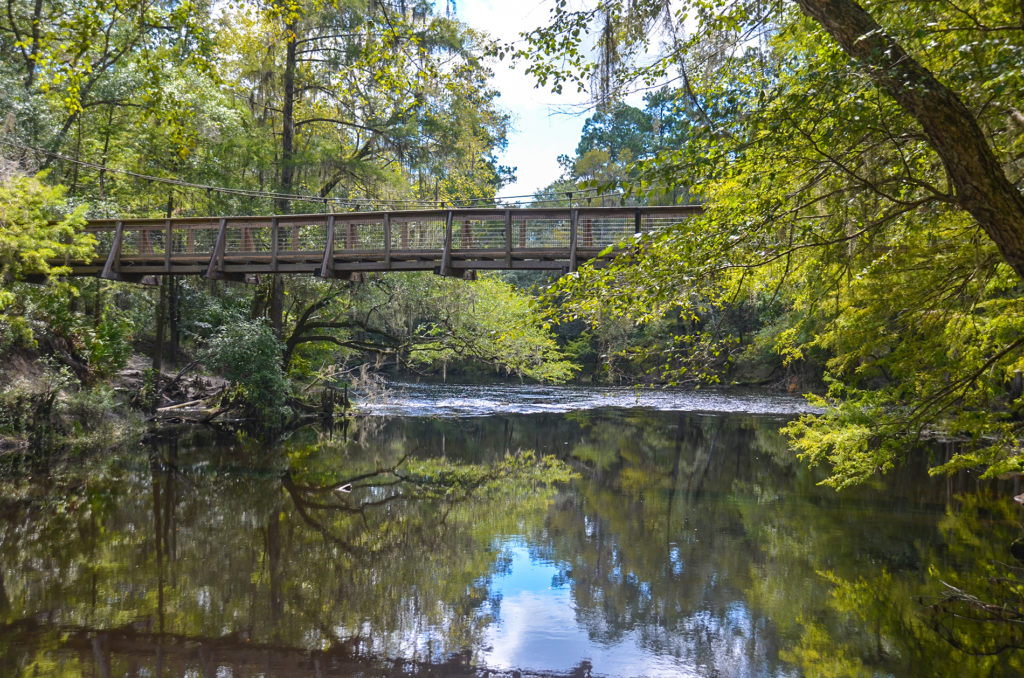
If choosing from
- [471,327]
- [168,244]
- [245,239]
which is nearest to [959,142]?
[245,239]

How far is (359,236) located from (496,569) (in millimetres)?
9434

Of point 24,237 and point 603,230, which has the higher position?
point 603,230

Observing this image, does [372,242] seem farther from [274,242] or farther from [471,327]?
[471,327]

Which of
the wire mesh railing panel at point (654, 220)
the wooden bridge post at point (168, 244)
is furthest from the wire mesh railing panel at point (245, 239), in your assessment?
the wire mesh railing panel at point (654, 220)

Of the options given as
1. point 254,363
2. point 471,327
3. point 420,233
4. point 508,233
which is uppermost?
point 420,233

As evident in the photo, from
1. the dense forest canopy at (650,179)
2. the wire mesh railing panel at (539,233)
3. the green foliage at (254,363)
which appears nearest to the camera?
the dense forest canopy at (650,179)

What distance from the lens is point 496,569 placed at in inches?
287

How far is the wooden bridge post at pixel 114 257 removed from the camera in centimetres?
1520

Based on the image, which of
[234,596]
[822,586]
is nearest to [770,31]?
[822,586]

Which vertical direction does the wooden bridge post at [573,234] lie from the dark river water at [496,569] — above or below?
above

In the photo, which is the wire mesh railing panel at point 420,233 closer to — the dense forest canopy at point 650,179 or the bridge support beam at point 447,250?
the bridge support beam at point 447,250

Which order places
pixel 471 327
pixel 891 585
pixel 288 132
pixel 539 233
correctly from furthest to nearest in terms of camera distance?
1. pixel 288 132
2. pixel 471 327
3. pixel 539 233
4. pixel 891 585

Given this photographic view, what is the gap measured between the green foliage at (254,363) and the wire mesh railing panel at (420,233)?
4021mm

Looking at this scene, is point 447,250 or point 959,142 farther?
point 447,250
